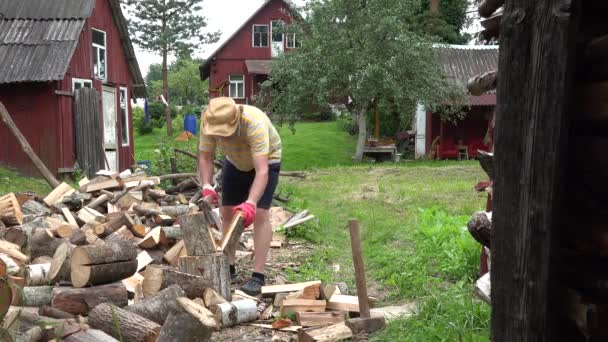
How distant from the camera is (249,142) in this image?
4945 mm

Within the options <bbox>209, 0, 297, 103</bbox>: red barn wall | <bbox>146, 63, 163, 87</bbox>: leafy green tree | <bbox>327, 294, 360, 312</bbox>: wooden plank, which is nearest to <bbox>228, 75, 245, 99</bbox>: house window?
<bbox>209, 0, 297, 103</bbox>: red barn wall

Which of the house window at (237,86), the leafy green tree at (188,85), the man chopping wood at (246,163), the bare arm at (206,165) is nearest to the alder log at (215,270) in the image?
the man chopping wood at (246,163)

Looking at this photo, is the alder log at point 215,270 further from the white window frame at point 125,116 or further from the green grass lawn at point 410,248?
the white window frame at point 125,116

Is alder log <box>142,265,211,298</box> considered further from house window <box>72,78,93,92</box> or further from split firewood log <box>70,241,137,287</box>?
house window <box>72,78,93,92</box>

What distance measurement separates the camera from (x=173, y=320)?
3.51 meters

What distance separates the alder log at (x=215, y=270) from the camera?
4.75m

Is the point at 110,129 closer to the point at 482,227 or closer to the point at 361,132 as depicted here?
the point at 361,132

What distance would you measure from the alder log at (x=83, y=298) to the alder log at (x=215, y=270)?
633 millimetres

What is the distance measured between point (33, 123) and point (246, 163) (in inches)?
421

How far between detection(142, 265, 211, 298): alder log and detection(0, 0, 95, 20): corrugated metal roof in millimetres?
11462

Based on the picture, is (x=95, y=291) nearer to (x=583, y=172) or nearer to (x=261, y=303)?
(x=261, y=303)

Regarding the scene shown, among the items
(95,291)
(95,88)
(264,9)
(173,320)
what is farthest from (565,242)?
(264,9)

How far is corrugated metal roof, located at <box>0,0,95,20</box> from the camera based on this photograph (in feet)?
48.5

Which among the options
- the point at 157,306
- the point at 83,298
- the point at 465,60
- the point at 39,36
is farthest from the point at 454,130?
the point at 83,298
